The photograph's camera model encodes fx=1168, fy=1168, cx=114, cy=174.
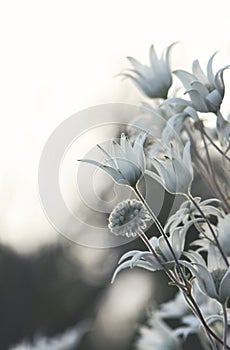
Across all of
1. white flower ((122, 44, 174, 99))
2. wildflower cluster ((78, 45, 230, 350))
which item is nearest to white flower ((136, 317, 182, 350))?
wildflower cluster ((78, 45, 230, 350))

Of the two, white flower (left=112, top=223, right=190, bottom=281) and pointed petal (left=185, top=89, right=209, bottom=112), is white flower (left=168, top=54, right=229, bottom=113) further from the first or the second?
white flower (left=112, top=223, right=190, bottom=281)

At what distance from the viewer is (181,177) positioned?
107 centimetres

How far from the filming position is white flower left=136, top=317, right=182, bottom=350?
1368 mm

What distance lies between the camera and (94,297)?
6.47 m

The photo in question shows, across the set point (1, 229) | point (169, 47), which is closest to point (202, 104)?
point (169, 47)

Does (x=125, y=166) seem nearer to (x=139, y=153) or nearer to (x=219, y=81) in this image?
(x=139, y=153)

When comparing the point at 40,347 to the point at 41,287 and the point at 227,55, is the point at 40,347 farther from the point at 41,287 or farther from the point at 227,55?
the point at 41,287

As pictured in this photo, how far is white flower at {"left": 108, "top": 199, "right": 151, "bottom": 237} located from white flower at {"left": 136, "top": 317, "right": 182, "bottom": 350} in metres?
0.32

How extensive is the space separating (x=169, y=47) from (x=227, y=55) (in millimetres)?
370

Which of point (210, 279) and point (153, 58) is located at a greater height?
point (153, 58)

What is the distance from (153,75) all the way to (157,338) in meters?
0.33

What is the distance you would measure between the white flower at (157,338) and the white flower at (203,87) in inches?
13.4

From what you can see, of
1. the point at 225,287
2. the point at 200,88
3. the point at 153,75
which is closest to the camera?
the point at 225,287

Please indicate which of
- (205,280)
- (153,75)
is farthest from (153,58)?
(205,280)
